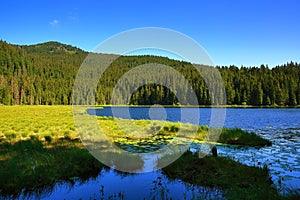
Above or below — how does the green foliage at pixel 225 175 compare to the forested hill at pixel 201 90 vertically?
below

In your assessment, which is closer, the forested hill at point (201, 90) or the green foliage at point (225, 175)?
the green foliage at point (225, 175)

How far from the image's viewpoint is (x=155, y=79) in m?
157

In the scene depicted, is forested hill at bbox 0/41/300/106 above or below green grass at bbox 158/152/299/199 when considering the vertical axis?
above

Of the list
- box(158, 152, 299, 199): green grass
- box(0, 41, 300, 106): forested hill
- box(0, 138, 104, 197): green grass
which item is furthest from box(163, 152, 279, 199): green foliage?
box(0, 41, 300, 106): forested hill

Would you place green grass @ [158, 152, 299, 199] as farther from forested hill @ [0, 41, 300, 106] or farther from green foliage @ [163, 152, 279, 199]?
forested hill @ [0, 41, 300, 106]

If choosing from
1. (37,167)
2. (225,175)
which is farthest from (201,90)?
(37,167)

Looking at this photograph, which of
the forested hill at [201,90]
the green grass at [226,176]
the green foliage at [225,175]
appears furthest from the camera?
the forested hill at [201,90]

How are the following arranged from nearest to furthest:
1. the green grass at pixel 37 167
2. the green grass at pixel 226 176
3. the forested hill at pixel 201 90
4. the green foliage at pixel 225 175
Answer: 1. the green grass at pixel 226 176
2. the green foliage at pixel 225 175
3. the green grass at pixel 37 167
4. the forested hill at pixel 201 90

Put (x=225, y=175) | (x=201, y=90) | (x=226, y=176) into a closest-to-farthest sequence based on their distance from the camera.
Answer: (x=226, y=176) < (x=225, y=175) < (x=201, y=90)

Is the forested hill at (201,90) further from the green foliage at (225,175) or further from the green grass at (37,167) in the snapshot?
the green grass at (37,167)

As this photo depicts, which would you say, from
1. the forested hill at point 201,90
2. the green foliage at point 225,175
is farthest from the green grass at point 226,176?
the forested hill at point 201,90

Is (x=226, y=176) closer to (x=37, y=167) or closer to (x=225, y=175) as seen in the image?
(x=225, y=175)

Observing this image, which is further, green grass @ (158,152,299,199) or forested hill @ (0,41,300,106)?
forested hill @ (0,41,300,106)

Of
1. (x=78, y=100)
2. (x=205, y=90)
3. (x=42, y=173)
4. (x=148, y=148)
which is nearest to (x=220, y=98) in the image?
(x=205, y=90)
